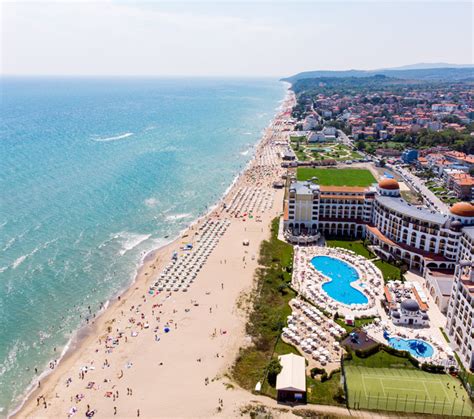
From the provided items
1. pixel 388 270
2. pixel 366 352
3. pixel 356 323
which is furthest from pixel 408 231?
pixel 366 352

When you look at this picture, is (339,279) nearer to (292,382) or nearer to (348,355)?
(348,355)

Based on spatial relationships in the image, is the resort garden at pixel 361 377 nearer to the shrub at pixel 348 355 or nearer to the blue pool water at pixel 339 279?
the shrub at pixel 348 355

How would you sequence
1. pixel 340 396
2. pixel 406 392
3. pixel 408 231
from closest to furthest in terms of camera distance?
pixel 340 396 → pixel 406 392 → pixel 408 231

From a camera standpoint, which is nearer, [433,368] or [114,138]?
[433,368]

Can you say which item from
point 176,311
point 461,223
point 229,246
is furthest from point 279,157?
point 176,311

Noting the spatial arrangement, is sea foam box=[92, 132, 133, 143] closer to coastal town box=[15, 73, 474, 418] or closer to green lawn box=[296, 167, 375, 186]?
green lawn box=[296, 167, 375, 186]

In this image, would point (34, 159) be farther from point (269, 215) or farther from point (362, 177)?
point (362, 177)

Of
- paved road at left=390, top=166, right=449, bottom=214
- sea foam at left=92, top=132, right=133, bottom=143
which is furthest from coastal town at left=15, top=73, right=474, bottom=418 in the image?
sea foam at left=92, top=132, right=133, bottom=143
